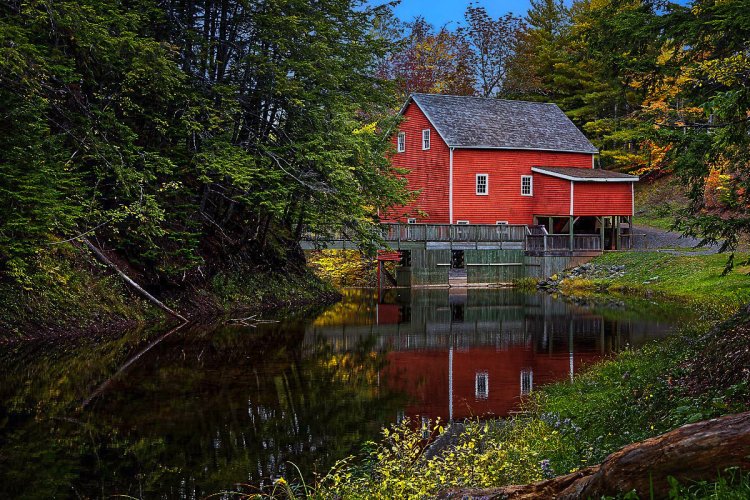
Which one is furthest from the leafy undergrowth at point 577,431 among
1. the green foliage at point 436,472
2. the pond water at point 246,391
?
the pond water at point 246,391

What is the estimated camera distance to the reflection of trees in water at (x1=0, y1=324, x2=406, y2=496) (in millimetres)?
7980

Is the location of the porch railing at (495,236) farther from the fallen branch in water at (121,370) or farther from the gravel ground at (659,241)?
the fallen branch in water at (121,370)

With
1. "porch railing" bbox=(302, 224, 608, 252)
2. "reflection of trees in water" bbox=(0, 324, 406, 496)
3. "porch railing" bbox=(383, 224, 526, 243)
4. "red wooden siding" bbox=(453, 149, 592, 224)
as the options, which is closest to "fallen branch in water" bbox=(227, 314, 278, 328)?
"reflection of trees in water" bbox=(0, 324, 406, 496)

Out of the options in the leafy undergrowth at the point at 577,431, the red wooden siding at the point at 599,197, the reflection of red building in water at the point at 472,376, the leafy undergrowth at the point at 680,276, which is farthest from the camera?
the red wooden siding at the point at 599,197

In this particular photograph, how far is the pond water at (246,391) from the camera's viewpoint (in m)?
8.20

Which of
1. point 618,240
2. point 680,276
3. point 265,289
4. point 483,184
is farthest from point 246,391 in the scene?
point 618,240

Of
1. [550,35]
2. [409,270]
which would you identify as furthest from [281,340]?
[550,35]

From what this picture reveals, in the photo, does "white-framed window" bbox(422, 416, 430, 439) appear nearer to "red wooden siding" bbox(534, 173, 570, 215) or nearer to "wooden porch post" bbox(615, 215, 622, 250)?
"red wooden siding" bbox(534, 173, 570, 215)

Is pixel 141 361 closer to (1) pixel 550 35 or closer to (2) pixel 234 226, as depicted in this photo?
(2) pixel 234 226

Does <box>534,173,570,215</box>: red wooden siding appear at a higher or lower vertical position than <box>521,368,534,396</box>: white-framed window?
higher

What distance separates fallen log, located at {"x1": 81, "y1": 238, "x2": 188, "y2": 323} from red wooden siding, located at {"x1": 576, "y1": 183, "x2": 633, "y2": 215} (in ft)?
85.9

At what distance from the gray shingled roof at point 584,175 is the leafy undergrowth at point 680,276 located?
4299 mm

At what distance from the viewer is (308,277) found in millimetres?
29141

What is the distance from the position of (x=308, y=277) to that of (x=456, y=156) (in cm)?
1476
